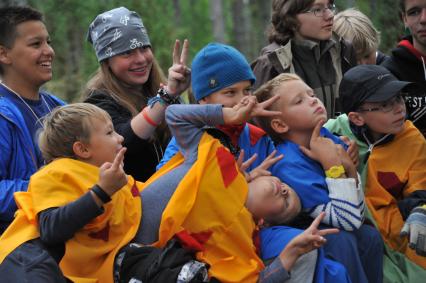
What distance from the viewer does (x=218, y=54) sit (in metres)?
3.68

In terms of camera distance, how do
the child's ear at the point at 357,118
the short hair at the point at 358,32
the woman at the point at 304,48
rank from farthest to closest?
the short hair at the point at 358,32 < the woman at the point at 304,48 < the child's ear at the point at 357,118

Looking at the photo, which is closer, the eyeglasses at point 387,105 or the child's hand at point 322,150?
the child's hand at point 322,150

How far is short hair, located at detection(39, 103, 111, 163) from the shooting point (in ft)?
11.3

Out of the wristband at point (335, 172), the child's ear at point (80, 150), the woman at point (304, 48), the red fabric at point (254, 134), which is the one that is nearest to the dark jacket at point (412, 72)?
the woman at point (304, 48)

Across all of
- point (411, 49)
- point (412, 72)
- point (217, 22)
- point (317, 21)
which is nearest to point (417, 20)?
point (411, 49)

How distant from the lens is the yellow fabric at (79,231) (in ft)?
10.7

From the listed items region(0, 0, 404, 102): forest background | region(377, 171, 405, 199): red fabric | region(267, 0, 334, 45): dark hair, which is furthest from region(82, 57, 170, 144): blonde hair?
region(0, 0, 404, 102): forest background

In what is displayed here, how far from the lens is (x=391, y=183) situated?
13.2ft

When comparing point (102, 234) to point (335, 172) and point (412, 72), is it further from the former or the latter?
point (412, 72)

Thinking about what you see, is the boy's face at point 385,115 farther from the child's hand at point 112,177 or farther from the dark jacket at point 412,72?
the child's hand at point 112,177

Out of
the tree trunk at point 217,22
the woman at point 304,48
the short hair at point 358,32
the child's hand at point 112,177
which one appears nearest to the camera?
the child's hand at point 112,177

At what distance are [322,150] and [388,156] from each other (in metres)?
0.58

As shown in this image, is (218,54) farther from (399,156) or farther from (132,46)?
(399,156)

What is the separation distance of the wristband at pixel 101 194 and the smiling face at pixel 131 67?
4.85ft
